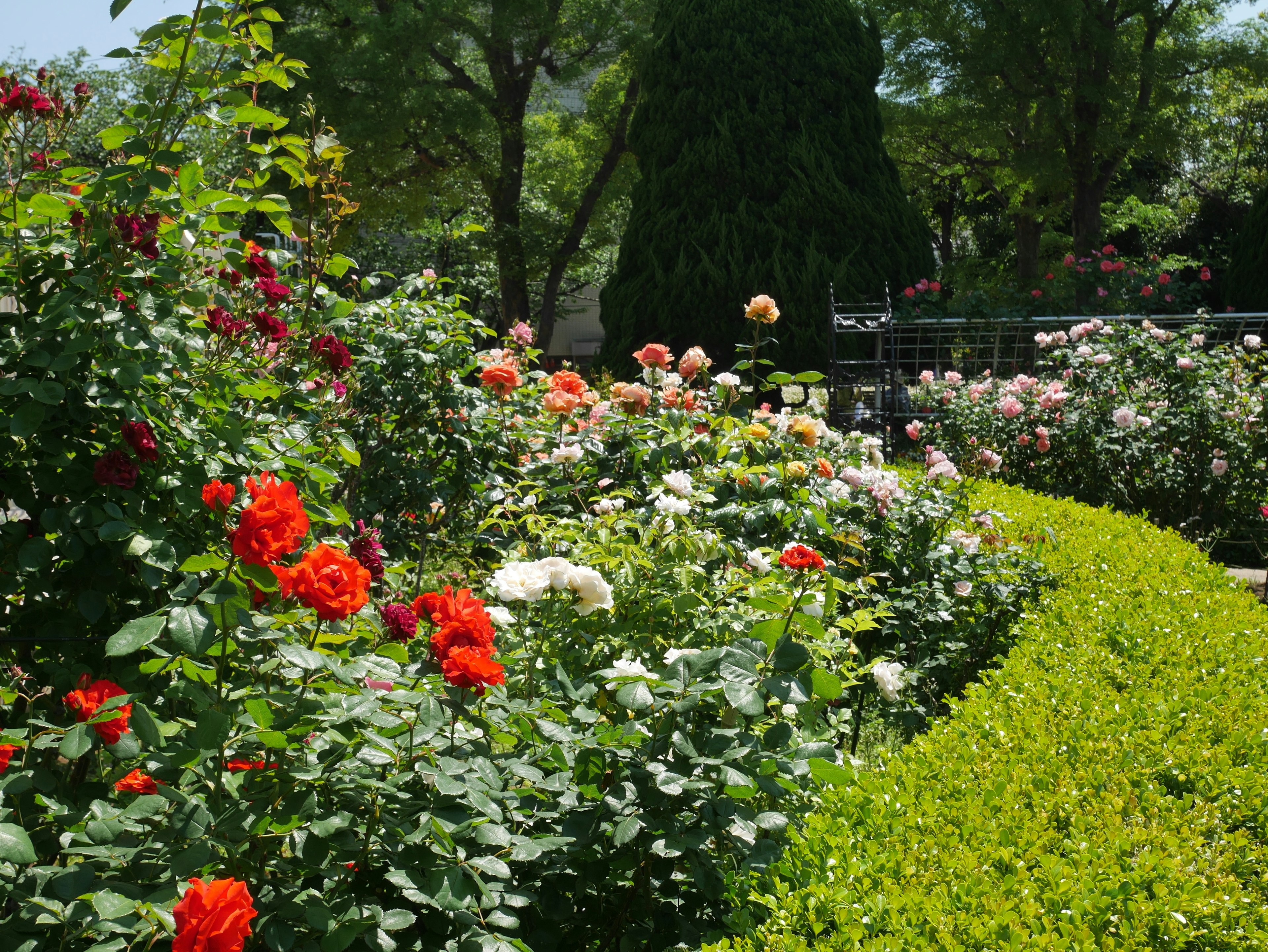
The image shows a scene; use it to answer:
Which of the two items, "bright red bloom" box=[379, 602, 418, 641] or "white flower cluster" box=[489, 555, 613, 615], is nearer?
"bright red bloom" box=[379, 602, 418, 641]

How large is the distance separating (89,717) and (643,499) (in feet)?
7.29

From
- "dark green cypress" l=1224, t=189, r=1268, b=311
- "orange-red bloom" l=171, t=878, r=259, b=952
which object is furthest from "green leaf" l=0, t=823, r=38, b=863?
"dark green cypress" l=1224, t=189, r=1268, b=311

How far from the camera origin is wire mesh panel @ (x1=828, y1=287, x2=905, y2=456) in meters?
7.99

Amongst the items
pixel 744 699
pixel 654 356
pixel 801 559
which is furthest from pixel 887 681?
pixel 654 356

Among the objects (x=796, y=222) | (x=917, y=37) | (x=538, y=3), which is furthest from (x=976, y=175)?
(x=796, y=222)

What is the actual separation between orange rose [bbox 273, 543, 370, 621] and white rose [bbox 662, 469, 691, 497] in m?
1.45

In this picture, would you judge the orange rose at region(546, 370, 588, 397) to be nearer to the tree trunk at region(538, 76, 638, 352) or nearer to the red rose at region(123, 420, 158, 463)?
the red rose at region(123, 420, 158, 463)

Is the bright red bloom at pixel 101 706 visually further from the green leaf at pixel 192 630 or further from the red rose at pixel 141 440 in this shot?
the red rose at pixel 141 440

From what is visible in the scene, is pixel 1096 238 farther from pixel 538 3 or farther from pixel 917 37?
pixel 538 3

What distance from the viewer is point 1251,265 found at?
14273 millimetres

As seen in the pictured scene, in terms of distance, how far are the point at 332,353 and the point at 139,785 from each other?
3.77 ft

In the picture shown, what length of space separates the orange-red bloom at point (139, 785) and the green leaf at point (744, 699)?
93 cm

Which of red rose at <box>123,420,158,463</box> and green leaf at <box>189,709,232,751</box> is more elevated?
red rose at <box>123,420,158,463</box>

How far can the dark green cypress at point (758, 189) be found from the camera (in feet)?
34.2
